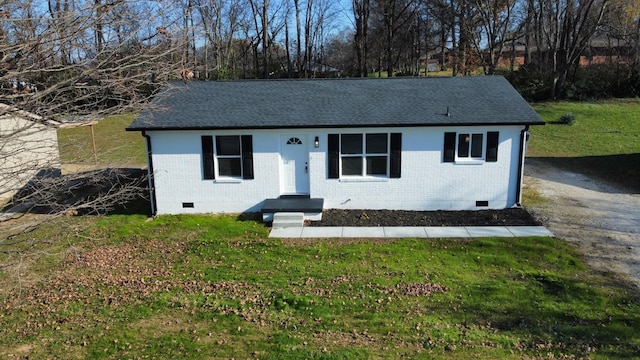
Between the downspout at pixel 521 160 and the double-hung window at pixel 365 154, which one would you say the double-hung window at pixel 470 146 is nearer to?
the downspout at pixel 521 160

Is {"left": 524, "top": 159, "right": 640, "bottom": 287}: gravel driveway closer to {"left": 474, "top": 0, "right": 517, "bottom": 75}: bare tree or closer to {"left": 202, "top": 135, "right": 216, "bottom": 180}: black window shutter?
{"left": 202, "top": 135, "right": 216, "bottom": 180}: black window shutter

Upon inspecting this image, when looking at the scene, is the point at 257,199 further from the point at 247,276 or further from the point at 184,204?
the point at 247,276

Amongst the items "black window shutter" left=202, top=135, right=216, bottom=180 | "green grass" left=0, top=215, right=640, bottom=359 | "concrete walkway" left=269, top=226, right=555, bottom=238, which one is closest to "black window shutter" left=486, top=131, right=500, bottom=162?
"concrete walkway" left=269, top=226, right=555, bottom=238

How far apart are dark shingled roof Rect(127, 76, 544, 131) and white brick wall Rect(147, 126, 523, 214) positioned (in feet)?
1.14

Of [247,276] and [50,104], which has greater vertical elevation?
[50,104]

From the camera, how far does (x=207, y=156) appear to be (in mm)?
14156

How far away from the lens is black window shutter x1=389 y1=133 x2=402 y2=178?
14.0 metres

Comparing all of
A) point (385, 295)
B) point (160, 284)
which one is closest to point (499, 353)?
point (385, 295)

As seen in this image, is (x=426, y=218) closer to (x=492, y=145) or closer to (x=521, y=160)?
(x=492, y=145)

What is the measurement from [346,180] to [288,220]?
88.2 inches

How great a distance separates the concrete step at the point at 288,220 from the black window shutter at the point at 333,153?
180cm

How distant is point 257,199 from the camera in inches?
569

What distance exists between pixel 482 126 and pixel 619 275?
552cm

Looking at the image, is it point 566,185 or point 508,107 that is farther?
point 566,185
